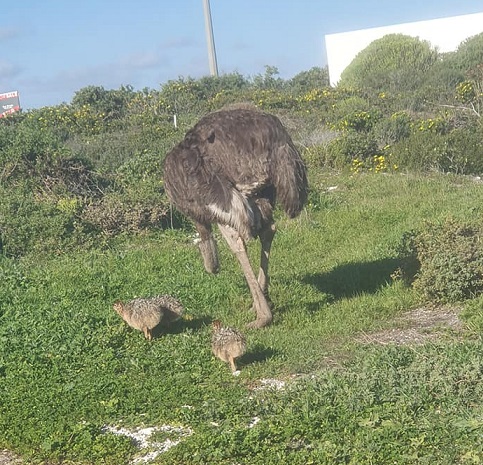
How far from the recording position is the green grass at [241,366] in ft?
19.5

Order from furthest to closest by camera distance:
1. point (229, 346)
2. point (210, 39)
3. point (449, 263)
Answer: point (210, 39) < point (449, 263) < point (229, 346)

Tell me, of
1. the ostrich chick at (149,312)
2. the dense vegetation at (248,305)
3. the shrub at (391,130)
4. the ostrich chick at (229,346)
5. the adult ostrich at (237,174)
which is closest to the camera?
the dense vegetation at (248,305)

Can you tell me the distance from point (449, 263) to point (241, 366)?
109 inches

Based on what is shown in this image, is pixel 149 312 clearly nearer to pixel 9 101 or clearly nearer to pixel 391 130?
pixel 391 130

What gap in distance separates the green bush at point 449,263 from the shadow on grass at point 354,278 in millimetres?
618

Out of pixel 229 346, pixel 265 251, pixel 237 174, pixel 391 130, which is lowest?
pixel 229 346

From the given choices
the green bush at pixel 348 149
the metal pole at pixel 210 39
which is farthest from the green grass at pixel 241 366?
the metal pole at pixel 210 39

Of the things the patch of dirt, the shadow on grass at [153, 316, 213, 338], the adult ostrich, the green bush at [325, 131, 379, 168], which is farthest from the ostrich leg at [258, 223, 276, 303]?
the green bush at [325, 131, 379, 168]

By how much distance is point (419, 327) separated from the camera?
28.7 ft

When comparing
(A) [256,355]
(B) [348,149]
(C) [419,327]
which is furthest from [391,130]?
(A) [256,355]

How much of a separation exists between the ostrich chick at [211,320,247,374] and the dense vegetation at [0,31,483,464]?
150mm

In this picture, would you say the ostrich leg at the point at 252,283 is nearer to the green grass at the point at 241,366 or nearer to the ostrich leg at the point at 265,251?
the green grass at the point at 241,366

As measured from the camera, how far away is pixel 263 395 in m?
6.88

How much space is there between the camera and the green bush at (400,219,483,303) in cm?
932
